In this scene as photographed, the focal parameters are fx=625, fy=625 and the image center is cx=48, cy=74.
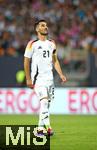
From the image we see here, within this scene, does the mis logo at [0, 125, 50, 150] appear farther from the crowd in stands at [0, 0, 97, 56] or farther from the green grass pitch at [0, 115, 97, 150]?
the crowd in stands at [0, 0, 97, 56]

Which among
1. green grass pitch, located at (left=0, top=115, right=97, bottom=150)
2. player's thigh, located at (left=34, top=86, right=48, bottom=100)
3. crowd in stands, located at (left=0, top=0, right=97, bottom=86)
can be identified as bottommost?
green grass pitch, located at (left=0, top=115, right=97, bottom=150)

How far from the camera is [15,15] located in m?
26.7

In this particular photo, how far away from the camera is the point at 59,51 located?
24.4 metres

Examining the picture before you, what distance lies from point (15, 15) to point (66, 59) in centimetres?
417

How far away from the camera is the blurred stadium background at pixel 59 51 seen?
21812 millimetres

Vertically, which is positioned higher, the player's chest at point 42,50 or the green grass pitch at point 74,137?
the player's chest at point 42,50

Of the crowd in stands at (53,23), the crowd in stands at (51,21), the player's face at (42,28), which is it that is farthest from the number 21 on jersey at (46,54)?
the crowd in stands at (51,21)

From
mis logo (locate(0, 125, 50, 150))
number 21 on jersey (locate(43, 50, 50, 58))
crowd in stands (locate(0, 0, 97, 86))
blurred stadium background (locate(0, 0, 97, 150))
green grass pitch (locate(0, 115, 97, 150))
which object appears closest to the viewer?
mis logo (locate(0, 125, 50, 150))

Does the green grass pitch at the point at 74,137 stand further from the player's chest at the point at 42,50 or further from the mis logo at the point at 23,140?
the player's chest at the point at 42,50

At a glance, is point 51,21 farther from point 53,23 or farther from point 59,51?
point 59,51

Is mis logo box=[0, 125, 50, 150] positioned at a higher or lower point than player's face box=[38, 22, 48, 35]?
lower

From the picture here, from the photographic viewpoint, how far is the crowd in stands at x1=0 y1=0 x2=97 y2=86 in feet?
82.1

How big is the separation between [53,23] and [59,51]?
79.7 inches

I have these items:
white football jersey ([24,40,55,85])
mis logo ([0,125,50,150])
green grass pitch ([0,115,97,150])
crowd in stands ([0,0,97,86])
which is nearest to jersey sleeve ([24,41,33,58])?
white football jersey ([24,40,55,85])
